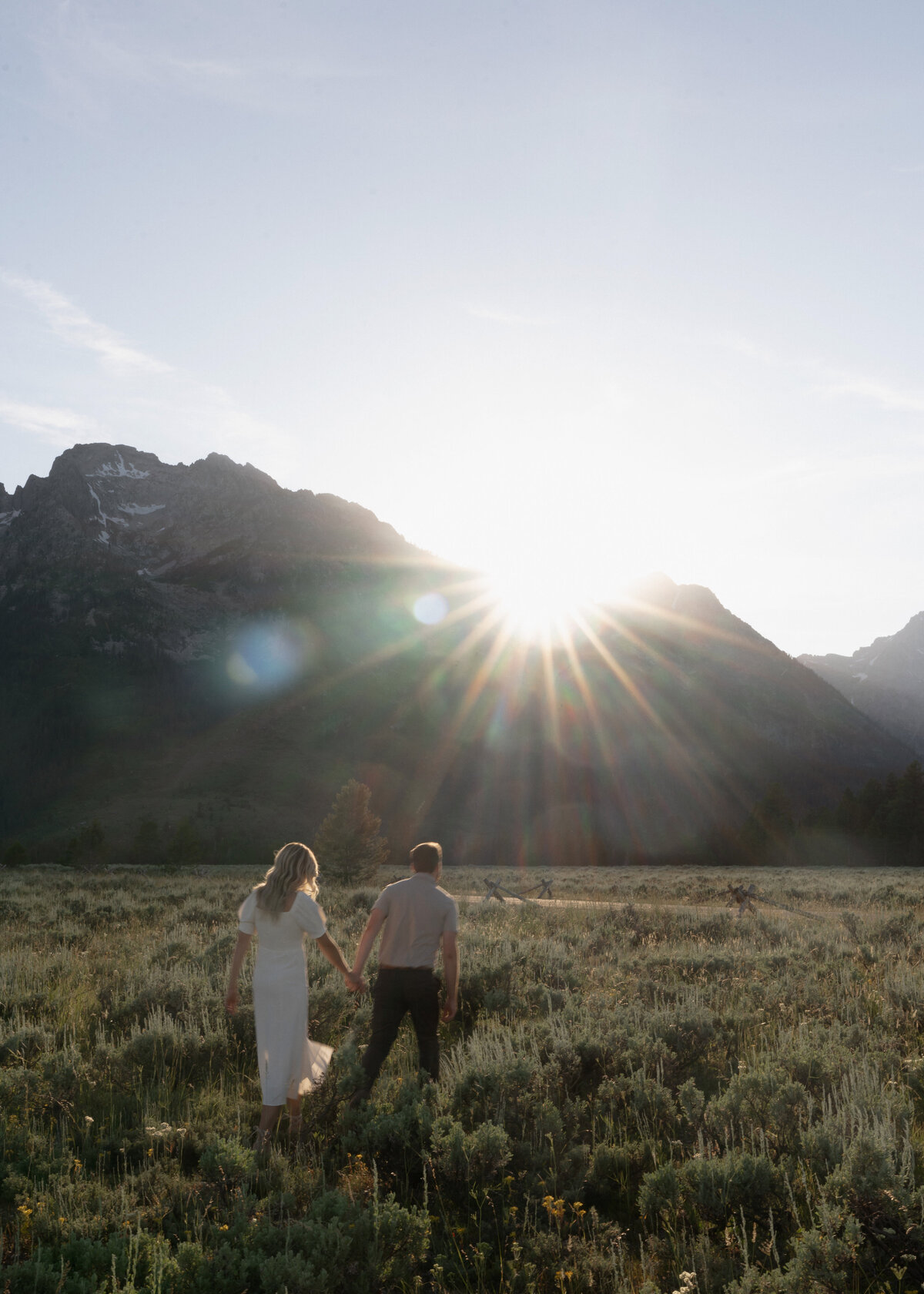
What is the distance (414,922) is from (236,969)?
148 cm

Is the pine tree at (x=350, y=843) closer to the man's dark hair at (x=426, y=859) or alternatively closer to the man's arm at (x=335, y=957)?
the man's dark hair at (x=426, y=859)

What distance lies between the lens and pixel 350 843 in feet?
129

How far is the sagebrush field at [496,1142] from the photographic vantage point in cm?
375

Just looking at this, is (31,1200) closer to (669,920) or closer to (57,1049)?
(57,1049)

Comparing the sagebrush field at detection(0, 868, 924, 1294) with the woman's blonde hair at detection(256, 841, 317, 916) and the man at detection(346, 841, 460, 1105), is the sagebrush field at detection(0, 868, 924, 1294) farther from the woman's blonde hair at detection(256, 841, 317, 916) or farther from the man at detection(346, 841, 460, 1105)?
the woman's blonde hair at detection(256, 841, 317, 916)

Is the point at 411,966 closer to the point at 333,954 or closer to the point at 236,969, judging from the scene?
the point at 333,954

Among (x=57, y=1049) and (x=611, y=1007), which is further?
(x=611, y=1007)

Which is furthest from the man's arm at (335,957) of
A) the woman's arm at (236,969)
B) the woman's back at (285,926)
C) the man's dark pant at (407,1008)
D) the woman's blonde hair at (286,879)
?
the woman's arm at (236,969)

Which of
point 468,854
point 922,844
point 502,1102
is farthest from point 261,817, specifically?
point 502,1102

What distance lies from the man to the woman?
15.9 inches

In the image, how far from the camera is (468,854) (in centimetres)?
11694

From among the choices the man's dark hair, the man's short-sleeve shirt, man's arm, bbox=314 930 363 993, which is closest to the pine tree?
the man's dark hair

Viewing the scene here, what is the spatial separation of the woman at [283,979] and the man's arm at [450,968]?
0.84 m

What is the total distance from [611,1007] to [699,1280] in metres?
4.32
